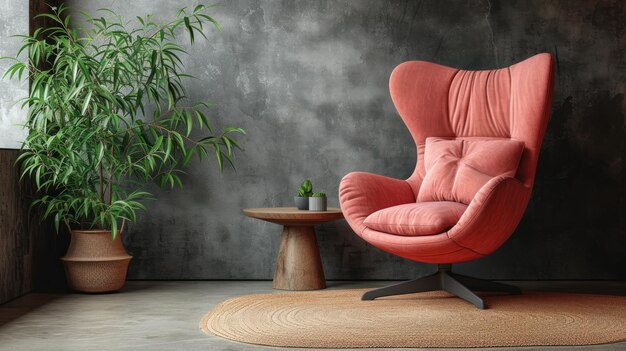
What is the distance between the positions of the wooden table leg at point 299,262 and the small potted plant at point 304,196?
0.12 meters

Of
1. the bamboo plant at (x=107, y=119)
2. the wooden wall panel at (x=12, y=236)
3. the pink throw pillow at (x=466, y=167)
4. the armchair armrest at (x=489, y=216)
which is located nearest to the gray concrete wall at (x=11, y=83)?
the bamboo plant at (x=107, y=119)

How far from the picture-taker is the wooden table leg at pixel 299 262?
157 inches

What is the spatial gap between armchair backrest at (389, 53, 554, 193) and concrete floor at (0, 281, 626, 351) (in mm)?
888

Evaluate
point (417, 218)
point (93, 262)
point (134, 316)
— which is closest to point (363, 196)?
point (417, 218)

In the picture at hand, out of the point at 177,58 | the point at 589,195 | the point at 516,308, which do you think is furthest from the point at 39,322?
the point at 589,195

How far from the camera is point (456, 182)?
359 cm

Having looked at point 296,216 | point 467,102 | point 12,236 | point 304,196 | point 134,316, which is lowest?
point 134,316

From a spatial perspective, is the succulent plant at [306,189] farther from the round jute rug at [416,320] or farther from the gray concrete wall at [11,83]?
the gray concrete wall at [11,83]

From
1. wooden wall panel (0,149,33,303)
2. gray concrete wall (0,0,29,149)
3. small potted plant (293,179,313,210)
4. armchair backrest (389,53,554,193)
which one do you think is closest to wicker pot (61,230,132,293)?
wooden wall panel (0,149,33,303)

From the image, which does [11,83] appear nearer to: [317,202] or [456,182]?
[317,202]

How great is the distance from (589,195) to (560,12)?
106 centimetres

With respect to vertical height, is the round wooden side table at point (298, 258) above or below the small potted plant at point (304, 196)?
below

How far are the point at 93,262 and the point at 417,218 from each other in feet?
5.55

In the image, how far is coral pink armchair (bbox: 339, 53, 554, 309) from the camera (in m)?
3.20
